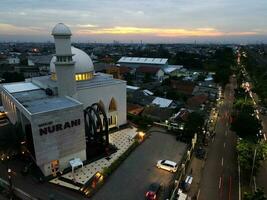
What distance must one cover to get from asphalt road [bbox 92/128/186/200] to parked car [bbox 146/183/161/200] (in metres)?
1.03

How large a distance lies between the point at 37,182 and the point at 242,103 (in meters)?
49.4

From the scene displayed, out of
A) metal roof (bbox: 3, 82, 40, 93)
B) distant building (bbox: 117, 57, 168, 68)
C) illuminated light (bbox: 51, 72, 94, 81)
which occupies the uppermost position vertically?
illuminated light (bbox: 51, 72, 94, 81)

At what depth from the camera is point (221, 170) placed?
35.6m

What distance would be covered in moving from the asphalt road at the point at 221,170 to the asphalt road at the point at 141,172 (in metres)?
5.11

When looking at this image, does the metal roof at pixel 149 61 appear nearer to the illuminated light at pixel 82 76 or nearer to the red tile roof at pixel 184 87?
the red tile roof at pixel 184 87

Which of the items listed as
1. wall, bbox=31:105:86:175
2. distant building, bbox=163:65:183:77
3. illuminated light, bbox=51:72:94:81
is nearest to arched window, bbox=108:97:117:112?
illuminated light, bbox=51:72:94:81

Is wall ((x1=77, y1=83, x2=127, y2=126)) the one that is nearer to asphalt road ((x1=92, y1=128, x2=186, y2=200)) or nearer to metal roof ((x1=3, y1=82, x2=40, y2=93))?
asphalt road ((x1=92, y1=128, x2=186, y2=200))

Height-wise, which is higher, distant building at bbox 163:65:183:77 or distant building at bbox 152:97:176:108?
distant building at bbox 163:65:183:77

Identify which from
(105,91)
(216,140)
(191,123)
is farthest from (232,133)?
(105,91)

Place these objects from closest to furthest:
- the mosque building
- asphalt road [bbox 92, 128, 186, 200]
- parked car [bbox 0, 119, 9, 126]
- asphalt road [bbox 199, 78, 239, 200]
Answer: asphalt road [bbox 199, 78, 239, 200]
asphalt road [bbox 92, 128, 186, 200]
the mosque building
parked car [bbox 0, 119, 9, 126]

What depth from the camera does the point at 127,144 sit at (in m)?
43.8

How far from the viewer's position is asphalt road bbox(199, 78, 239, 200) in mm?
30281

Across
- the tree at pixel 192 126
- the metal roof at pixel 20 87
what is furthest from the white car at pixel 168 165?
the metal roof at pixel 20 87

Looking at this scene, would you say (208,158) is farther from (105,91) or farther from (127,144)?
(105,91)
